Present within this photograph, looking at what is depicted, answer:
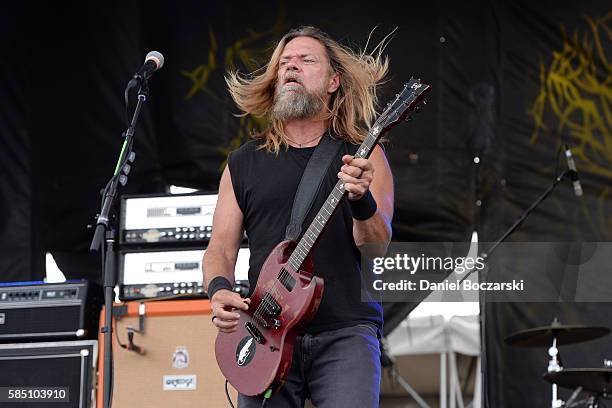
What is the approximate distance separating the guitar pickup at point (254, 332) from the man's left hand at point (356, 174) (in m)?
0.61

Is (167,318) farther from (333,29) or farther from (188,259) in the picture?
(333,29)

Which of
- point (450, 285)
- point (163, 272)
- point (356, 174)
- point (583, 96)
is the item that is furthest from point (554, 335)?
point (356, 174)

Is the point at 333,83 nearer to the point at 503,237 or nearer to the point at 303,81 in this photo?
the point at 303,81

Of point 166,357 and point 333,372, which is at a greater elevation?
point 166,357

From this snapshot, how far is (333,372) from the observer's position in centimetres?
335

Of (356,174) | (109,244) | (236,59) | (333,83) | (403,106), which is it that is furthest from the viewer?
(236,59)

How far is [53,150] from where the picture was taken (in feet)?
22.4

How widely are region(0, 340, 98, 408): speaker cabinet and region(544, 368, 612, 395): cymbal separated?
2565 mm

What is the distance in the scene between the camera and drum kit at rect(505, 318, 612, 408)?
5.66m

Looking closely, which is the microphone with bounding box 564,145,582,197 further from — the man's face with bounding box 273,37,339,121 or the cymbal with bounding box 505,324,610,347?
the man's face with bounding box 273,37,339,121

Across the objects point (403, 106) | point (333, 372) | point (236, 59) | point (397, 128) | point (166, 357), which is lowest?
point (333, 372)

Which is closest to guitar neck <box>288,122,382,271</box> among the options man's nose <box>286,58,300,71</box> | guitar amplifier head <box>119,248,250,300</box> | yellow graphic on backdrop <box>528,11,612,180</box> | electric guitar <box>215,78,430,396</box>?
electric guitar <box>215,78,430,396</box>

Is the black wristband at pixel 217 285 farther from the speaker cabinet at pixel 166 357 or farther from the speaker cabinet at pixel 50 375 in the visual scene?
the speaker cabinet at pixel 50 375

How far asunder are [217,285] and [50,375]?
5.33 feet
